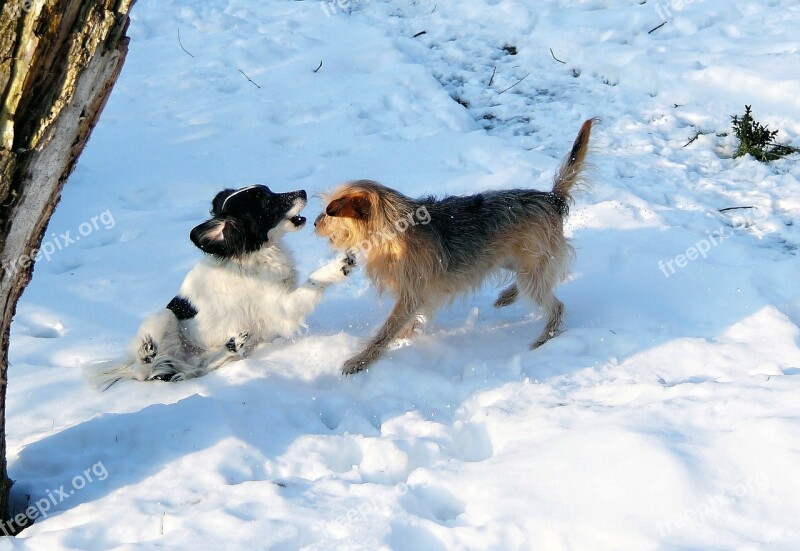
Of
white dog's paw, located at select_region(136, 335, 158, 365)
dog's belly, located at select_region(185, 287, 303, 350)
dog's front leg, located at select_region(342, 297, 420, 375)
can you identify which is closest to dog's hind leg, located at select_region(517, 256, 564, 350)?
dog's front leg, located at select_region(342, 297, 420, 375)

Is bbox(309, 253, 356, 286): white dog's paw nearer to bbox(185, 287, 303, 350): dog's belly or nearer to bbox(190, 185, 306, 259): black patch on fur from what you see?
bbox(185, 287, 303, 350): dog's belly

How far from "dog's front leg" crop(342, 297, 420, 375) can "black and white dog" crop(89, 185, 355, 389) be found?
38 cm

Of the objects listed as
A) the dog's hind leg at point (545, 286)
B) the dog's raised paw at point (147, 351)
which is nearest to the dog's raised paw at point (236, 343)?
the dog's raised paw at point (147, 351)

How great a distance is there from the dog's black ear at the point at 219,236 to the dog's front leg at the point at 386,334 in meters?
0.96

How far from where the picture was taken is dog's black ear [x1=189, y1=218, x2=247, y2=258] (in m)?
4.22

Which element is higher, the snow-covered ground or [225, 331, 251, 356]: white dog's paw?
the snow-covered ground

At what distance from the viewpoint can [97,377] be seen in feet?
13.7

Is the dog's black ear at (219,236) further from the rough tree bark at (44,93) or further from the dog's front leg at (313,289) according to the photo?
the rough tree bark at (44,93)

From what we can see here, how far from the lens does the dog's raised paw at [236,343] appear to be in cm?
459

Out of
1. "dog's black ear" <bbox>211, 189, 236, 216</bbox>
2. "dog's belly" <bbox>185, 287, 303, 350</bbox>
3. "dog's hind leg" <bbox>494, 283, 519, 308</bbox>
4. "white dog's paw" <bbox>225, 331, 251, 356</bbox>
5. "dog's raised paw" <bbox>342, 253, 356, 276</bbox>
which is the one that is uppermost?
"dog's black ear" <bbox>211, 189, 236, 216</bbox>

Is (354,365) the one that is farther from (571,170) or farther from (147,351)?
(571,170)

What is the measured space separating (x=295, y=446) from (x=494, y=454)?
955 mm

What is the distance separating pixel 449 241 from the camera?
4570mm

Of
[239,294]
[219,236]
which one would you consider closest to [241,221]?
[219,236]
